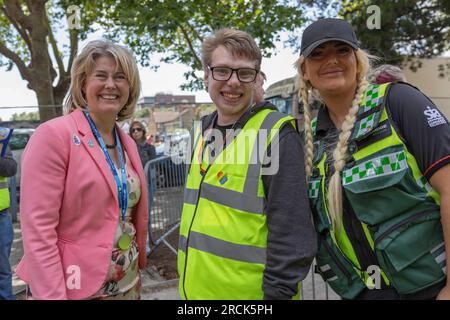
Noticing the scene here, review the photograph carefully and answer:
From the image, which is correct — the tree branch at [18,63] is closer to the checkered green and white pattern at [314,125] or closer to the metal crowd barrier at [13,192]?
the metal crowd barrier at [13,192]

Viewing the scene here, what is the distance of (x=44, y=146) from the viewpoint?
170cm

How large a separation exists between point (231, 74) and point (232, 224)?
2.28 feet

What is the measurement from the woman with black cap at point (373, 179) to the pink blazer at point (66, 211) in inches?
38.8

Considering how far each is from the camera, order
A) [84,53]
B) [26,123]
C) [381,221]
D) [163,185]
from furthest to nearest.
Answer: [26,123], [163,185], [84,53], [381,221]

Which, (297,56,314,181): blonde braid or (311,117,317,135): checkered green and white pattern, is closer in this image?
(297,56,314,181): blonde braid

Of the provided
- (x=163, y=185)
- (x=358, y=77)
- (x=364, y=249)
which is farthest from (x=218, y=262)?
(x=163, y=185)

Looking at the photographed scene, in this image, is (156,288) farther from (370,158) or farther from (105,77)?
(370,158)

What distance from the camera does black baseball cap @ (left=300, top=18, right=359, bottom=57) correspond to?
66.6 inches

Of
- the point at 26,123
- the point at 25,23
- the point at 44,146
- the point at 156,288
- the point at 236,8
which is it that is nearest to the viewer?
the point at 44,146

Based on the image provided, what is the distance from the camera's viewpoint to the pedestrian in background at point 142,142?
5.62 metres

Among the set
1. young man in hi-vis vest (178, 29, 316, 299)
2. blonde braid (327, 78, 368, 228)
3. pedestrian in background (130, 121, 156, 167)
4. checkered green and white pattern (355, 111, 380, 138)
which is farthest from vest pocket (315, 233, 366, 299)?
pedestrian in background (130, 121, 156, 167)

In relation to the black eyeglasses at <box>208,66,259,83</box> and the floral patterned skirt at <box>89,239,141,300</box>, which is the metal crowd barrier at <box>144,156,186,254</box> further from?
the black eyeglasses at <box>208,66,259,83</box>

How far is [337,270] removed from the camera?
5.91 feet

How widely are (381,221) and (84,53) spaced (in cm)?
160
